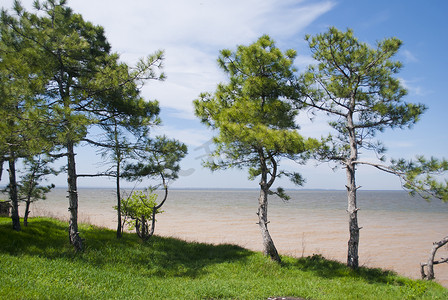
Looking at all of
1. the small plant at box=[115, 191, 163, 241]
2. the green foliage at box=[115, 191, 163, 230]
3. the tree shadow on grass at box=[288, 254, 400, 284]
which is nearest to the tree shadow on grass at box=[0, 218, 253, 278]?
the small plant at box=[115, 191, 163, 241]

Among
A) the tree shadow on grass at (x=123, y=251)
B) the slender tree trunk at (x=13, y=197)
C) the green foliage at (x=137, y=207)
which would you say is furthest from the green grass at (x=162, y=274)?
the green foliage at (x=137, y=207)

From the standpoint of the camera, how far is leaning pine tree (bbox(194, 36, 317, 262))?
10587 millimetres

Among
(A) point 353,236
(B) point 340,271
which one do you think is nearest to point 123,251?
(B) point 340,271

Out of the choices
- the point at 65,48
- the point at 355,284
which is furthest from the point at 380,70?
the point at 65,48

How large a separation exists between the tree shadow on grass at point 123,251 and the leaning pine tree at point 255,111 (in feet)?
8.31

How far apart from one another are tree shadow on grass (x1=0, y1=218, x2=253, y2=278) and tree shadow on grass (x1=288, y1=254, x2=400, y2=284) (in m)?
2.20

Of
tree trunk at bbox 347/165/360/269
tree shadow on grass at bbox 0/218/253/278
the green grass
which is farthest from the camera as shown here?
tree trunk at bbox 347/165/360/269

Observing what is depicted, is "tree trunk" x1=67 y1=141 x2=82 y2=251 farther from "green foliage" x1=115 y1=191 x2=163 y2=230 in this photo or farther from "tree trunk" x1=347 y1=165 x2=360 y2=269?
"tree trunk" x1=347 y1=165 x2=360 y2=269

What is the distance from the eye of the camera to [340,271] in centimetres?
1005

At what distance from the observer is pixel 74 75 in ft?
37.0

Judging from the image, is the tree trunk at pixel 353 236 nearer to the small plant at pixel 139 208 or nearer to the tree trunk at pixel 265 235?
the tree trunk at pixel 265 235

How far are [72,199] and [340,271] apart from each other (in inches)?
353

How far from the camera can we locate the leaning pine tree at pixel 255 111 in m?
10.6

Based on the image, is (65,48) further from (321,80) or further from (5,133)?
(321,80)
